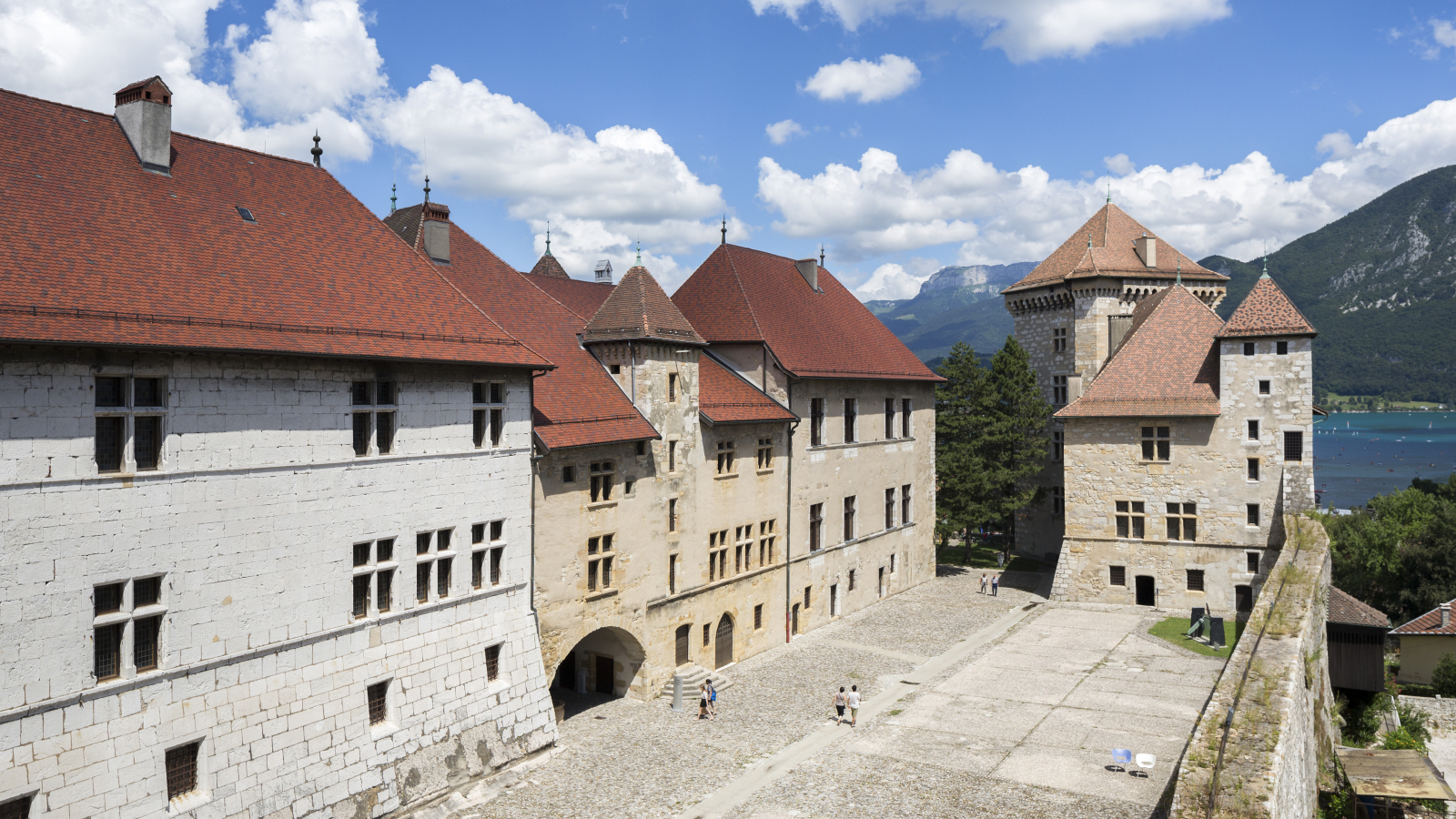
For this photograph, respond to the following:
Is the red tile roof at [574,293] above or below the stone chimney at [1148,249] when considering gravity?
below

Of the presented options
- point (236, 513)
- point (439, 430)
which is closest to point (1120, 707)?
point (439, 430)

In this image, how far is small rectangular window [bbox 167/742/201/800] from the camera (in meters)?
17.3

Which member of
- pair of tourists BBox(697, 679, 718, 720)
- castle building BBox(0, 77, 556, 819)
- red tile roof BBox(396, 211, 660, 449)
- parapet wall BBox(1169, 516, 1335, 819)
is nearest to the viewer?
parapet wall BBox(1169, 516, 1335, 819)

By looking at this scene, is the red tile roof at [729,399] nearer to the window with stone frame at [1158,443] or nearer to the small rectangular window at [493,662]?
the small rectangular window at [493,662]

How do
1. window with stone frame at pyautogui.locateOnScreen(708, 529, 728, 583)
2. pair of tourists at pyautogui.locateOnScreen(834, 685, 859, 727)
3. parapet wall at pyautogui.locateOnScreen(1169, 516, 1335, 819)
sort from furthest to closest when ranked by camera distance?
window with stone frame at pyautogui.locateOnScreen(708, 529, 728, 583), pair of tourists at pyautogui.locateOnScreen(834, 685, 859, 727), parapet wall at pyautogui.locateOnScreen(1169, 516, 1335, 819)

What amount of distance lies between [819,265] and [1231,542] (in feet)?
77.0

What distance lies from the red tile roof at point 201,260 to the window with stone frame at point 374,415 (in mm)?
1049

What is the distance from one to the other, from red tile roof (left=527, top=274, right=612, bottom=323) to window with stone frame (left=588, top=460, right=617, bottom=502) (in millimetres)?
14187

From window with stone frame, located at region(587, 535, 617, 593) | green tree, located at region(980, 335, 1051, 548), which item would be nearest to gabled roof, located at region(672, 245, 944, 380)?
green tree, located at region(980, 335, 1051, 548)

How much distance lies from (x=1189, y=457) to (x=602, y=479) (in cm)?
2836

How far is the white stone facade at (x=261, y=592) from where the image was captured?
1565 centimetres

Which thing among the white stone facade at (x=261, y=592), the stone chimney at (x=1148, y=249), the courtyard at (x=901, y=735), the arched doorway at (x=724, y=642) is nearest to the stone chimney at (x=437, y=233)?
the white stone facade at (x=261, y=592)

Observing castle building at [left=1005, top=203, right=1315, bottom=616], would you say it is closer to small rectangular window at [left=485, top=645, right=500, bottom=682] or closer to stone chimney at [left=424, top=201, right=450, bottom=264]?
stone chimney at [left=424, top=201, right=450, bottom=264]

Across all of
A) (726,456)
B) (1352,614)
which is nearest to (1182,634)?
(1352,614)
